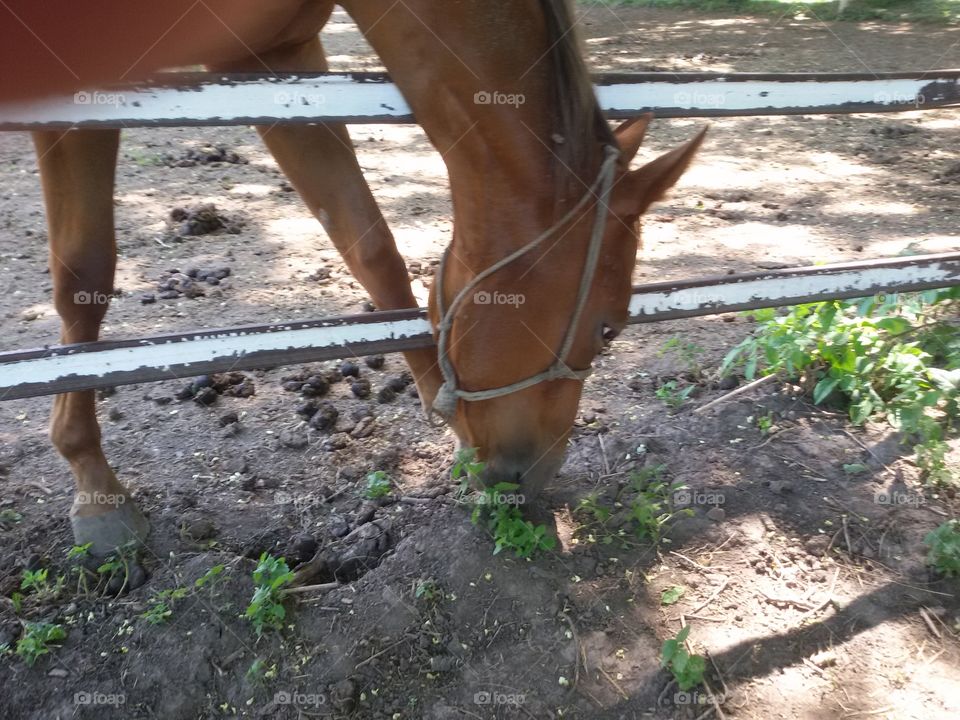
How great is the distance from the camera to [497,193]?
1.86 m

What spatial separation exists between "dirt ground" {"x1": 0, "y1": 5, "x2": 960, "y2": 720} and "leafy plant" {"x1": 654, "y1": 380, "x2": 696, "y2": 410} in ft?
0.19

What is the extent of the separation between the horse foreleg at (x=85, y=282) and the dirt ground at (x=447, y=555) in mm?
138

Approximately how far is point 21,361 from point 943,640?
2.63 m

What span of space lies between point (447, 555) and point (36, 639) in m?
1.17

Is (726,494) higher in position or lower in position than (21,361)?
lower

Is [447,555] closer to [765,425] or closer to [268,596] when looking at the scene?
[268,596]

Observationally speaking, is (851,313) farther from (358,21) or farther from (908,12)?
(908,12)

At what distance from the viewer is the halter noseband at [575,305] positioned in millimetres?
1851

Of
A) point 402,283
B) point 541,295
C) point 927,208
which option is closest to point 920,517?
point 541,295

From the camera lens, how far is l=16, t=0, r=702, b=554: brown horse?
5.90ft

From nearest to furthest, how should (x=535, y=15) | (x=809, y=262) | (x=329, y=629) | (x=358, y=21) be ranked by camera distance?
(x=535, y=15) → (x=358, y=21) → (x=329, y=629) → (x=809, y=262)

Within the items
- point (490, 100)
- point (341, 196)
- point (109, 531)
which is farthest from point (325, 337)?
point (109, 531)

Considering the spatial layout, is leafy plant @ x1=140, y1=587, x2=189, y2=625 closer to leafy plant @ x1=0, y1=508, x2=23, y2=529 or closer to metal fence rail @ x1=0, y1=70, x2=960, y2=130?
leafy plant @ x1=0, y1=508, x2=23, y2=529

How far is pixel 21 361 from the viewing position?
70.7 inches
